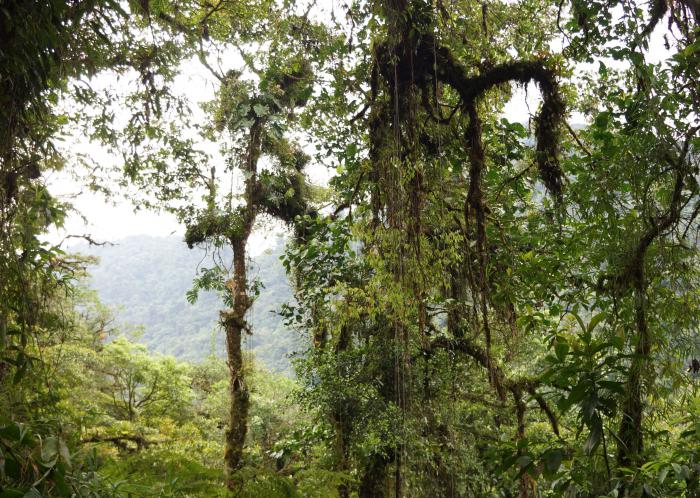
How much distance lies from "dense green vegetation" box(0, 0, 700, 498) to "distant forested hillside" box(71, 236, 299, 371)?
18215mm

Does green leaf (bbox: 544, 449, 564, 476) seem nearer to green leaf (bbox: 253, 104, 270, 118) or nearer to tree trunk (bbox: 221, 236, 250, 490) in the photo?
green leaf (bbox: 253, 104, 270, 118)

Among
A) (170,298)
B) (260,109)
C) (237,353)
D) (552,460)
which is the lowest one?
(552,460)

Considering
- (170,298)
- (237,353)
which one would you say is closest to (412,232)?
(237,353)

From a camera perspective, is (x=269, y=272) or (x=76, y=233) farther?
(x=269, y=272)

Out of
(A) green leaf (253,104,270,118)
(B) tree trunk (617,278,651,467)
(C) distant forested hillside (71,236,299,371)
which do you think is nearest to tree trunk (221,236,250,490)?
(A) green leaf (253,104,270,118)

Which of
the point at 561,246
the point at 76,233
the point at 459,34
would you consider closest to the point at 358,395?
the point at 561,246

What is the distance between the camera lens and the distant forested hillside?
28.0 m

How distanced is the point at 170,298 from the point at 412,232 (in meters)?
47.2

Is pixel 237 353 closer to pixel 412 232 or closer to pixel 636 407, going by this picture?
pixel 412 232

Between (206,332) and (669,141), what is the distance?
35.4 meters

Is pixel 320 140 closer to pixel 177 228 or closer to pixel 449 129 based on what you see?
pixel 449 129

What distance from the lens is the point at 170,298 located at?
154ft

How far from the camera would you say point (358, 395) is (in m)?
4.38

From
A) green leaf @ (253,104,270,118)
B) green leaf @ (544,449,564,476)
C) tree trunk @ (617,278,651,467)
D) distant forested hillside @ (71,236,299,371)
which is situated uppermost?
distant forested hillside @ (71,236,299,371)
